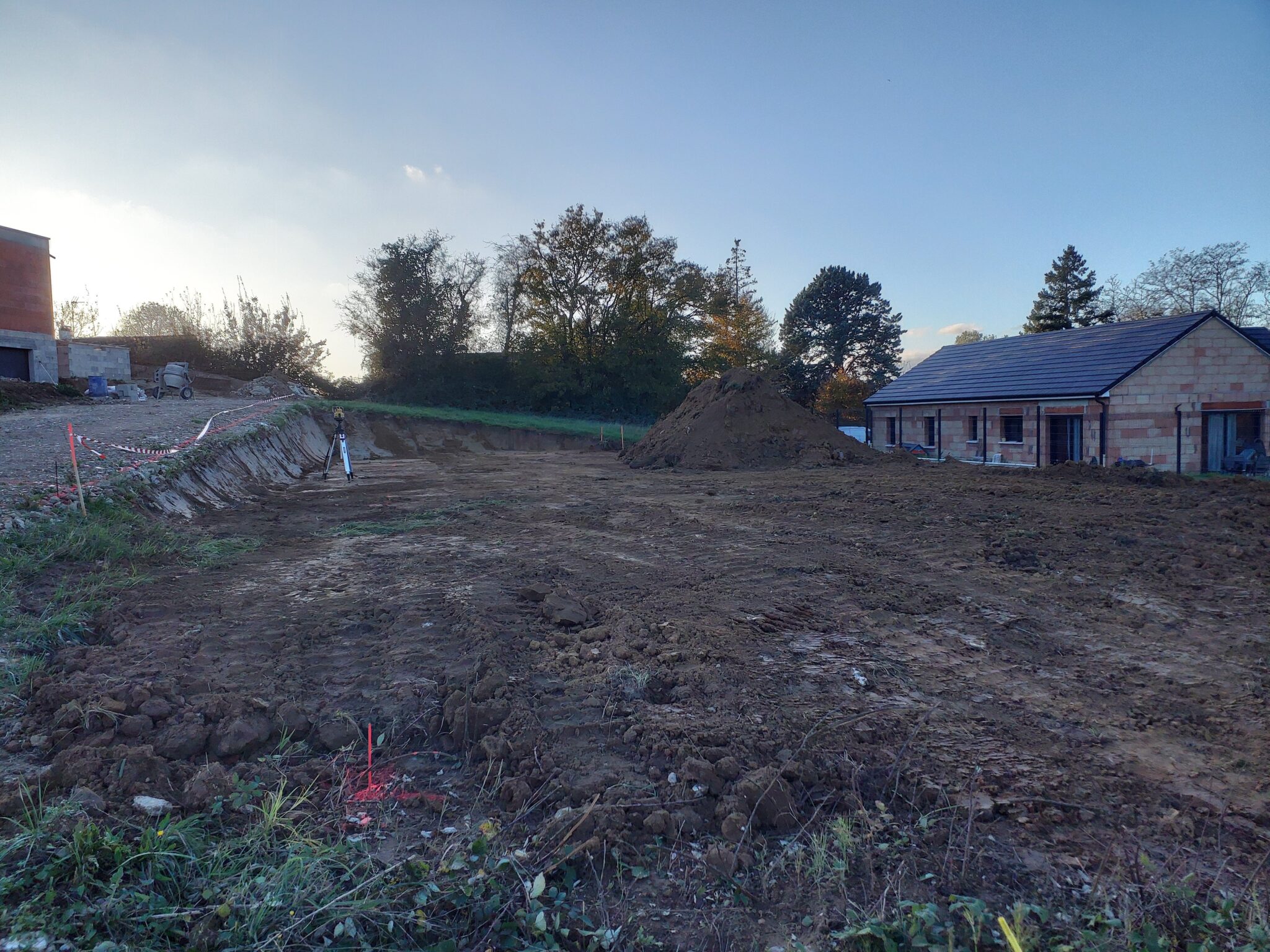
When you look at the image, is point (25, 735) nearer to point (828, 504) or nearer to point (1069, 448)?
point (828, 504)

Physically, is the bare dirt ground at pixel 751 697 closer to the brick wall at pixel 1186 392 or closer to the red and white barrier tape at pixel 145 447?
the red and white barrier tape at pixel 145 447

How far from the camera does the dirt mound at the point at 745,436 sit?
17.9 m

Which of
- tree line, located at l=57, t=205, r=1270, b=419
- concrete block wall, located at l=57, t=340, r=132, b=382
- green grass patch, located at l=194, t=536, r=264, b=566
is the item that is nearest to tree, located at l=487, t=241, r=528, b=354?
tree line, located at l=57, t=205, r=1270, b=419

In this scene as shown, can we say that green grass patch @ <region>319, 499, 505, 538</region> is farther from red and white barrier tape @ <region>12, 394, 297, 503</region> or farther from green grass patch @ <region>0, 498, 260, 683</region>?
red and white barrier tape @ <region>12, 394, 297, 503</region>

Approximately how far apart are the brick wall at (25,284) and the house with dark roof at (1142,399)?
34.5 meters

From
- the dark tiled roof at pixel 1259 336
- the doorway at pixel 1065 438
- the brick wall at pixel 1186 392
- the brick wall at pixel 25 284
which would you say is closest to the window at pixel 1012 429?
the doorway at pixel 1065 438

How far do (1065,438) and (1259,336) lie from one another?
651 centimetres

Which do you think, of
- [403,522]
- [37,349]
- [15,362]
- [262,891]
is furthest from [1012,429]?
[15,362]

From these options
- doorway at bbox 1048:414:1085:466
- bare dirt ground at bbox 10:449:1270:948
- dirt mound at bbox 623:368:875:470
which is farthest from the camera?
doorway at bbox 1048:414:1085:466

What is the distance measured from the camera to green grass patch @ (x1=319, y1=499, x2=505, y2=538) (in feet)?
29.8

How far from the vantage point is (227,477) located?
40.9 feet

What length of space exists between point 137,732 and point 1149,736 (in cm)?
539

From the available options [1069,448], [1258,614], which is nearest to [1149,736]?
[1258,614]

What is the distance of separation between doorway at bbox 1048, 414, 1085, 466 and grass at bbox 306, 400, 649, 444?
15004 millimetres
